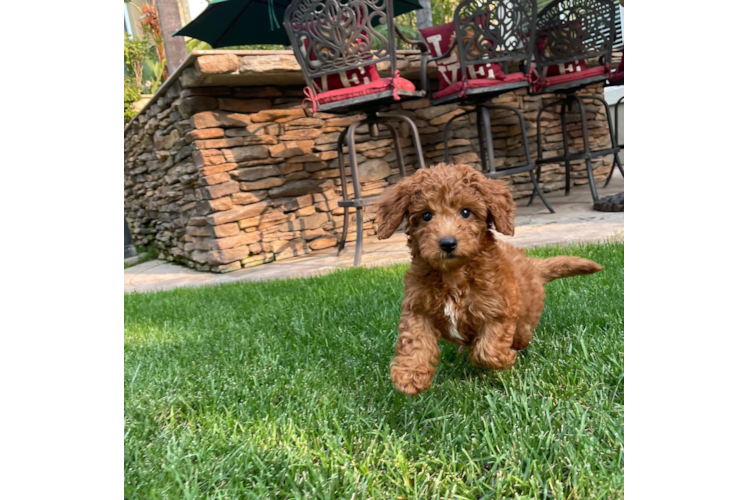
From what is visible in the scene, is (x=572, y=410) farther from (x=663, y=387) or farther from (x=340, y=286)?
(x=340, y=286)

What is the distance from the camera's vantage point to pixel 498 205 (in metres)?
1.92

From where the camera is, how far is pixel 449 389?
6.17ft

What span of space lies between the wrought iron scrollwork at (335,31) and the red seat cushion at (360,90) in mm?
216

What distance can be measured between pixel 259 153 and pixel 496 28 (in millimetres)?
3137

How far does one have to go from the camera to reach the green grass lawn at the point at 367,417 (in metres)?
1.29

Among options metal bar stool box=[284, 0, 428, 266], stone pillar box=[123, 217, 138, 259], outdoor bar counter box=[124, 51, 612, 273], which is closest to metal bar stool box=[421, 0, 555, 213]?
metal bar stool box=[284, 0, 428, 266]

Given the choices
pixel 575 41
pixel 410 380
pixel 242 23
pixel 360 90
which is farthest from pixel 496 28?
pixel 410 380

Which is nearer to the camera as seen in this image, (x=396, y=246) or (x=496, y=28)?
(x=496, y=28)

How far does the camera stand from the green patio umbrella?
5.82 m

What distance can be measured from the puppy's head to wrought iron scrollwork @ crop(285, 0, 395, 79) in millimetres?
2827

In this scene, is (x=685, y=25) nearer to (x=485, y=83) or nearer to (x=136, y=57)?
(x=485, y=83)

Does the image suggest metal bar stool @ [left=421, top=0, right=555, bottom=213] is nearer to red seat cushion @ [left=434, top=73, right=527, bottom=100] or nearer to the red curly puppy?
red seat cushion @ [left=434, top=73, right=527, bottom=100]

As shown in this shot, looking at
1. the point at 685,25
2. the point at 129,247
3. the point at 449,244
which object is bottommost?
the point at 129,247
